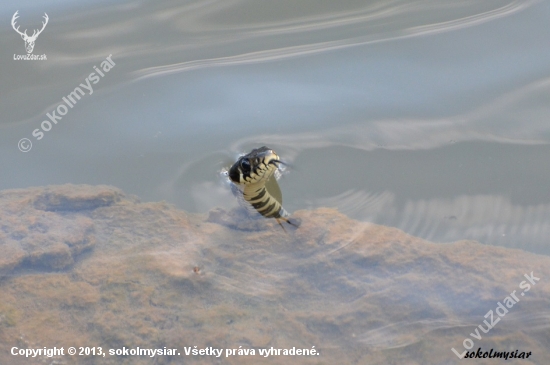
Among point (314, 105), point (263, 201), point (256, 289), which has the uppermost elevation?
point (314, 105)

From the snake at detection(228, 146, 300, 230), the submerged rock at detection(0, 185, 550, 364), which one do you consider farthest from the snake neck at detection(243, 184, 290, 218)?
the submerged rock at detection(0, 185, 550, 364)

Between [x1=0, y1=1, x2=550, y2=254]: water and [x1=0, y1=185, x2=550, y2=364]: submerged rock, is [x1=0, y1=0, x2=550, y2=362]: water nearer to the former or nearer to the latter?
[x1=0, y1=1, x2=550, y2=254]: water

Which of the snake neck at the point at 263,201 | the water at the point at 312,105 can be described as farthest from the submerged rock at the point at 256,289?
the water at the point at 312,105

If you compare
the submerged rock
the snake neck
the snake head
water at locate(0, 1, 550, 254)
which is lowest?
the submerged rock

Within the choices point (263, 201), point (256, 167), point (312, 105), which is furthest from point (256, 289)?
point (312, 105)

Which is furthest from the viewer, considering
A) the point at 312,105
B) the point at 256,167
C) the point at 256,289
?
the point at 312,105

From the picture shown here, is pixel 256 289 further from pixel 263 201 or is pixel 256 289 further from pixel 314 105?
pixel 314 105

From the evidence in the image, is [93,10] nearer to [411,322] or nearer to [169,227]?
[169,227]
